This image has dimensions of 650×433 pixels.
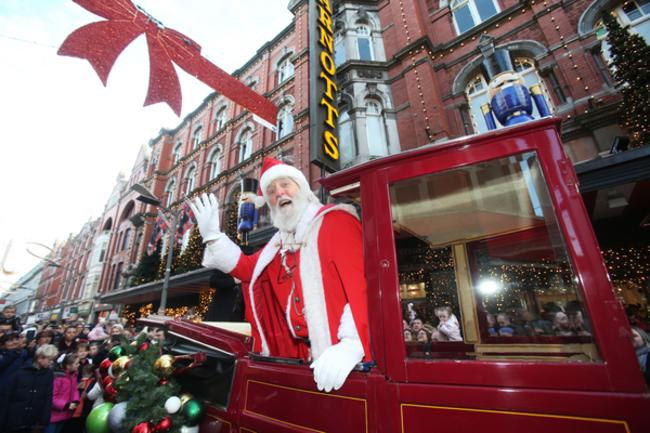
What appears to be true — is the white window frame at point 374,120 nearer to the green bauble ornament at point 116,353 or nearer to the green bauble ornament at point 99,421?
the green bauble ornament at point 116,353

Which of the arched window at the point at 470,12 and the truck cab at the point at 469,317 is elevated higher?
the arched window at the point at 470,12

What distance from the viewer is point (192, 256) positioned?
12.7 meters

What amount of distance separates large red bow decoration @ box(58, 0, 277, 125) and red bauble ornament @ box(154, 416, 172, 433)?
4.85m

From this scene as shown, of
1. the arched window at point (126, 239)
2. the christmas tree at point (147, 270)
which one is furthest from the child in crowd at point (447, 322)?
the arched window at point (126, 239)

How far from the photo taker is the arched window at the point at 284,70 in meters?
14.7

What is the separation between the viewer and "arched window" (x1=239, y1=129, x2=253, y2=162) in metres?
15.1

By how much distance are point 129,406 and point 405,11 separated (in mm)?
13140

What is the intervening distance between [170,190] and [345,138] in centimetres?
1628

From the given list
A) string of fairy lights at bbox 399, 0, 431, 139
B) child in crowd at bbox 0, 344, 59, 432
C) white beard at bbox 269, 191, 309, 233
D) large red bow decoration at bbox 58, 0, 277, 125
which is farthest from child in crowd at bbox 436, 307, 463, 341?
string of fairy lights at bbox 399, 0, 431, 139

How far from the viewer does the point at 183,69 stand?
520cm

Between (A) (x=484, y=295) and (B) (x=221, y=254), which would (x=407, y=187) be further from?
(B) (x=221, y=254)

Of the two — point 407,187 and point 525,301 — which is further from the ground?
point 407,187

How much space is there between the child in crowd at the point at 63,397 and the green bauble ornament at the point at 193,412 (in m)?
3.72

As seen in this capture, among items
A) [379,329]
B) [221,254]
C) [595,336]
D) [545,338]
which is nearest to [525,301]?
[545,338]
